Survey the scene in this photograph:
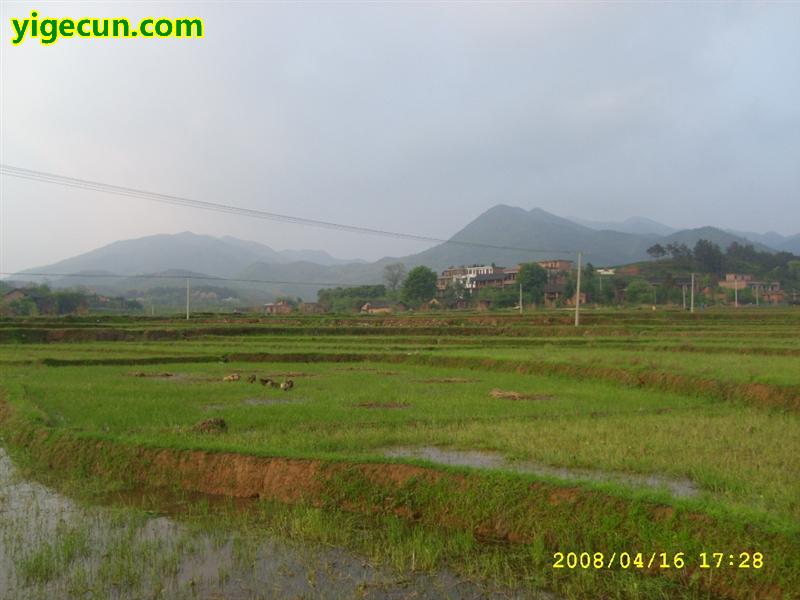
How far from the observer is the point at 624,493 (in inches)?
230

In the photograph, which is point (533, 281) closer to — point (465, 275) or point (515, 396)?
point (465, 275)

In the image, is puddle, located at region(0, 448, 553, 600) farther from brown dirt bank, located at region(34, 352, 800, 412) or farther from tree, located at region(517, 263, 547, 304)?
tree, located at region(517, 263, 547, 304)

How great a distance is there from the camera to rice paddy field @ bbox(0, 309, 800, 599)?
5129 millimetres

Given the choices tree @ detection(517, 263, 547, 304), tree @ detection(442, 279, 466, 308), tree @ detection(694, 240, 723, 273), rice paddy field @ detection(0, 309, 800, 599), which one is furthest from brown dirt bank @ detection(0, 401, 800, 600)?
tree @ detection(694, 240, 723, 273)

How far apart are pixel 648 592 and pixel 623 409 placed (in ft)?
25.8

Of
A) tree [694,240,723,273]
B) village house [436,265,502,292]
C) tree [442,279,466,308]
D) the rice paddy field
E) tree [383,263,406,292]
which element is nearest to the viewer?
the rice paddy field

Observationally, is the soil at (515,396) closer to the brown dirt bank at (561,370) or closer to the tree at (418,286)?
the brown dirt bank at (561,370)

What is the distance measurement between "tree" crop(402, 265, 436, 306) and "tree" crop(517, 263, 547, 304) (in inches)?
487

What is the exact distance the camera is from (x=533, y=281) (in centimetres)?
7881

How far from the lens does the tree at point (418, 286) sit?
272 feet

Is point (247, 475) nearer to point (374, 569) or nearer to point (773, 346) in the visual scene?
point (374, 569)

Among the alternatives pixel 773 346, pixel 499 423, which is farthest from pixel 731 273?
pixel 499 423

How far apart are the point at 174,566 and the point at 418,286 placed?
77762 millimetres

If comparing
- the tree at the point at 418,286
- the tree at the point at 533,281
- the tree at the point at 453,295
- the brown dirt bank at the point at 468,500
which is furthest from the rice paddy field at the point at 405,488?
the tree at the point at 453,295
